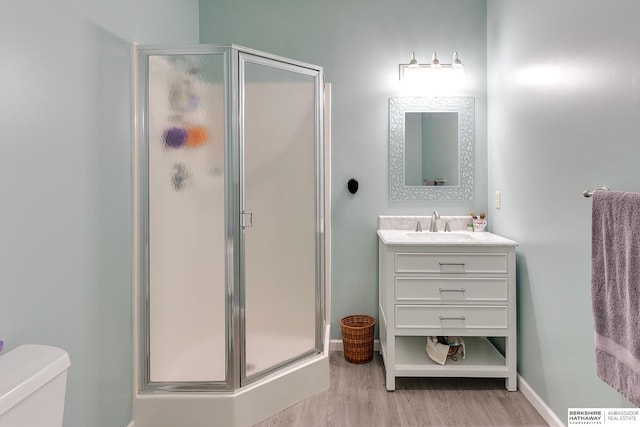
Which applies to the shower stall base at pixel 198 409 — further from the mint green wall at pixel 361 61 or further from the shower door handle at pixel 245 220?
the mint green wall at pixel 361 61

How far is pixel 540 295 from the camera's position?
2025mm

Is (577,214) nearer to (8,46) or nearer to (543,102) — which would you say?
(543,102)

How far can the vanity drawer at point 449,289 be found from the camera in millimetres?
2213

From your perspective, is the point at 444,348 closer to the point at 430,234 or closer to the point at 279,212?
the point at 430,234

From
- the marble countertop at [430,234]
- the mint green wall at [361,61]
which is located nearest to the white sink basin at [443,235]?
the marble countertop at [430,234]

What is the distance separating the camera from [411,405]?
2.15 m

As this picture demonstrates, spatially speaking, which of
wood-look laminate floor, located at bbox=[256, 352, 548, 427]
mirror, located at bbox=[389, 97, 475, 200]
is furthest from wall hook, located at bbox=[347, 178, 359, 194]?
wood-look laminate floor, located at bbox=[256, 352, 548, 427]

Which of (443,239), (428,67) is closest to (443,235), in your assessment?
(443,239)

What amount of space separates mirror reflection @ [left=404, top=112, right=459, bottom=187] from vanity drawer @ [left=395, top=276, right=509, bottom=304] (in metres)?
0.84

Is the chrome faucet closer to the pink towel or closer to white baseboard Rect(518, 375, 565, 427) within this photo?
white baseboard Rect(518, 375, 565, 427)

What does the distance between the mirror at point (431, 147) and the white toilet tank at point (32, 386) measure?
2.22 metres

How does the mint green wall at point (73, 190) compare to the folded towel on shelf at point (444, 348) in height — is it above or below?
above

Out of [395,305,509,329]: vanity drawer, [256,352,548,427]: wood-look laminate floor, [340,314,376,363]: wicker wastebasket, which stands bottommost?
[256,352,548,427]: wood-look laminate floor

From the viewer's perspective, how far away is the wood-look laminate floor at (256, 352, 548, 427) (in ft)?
6.55
